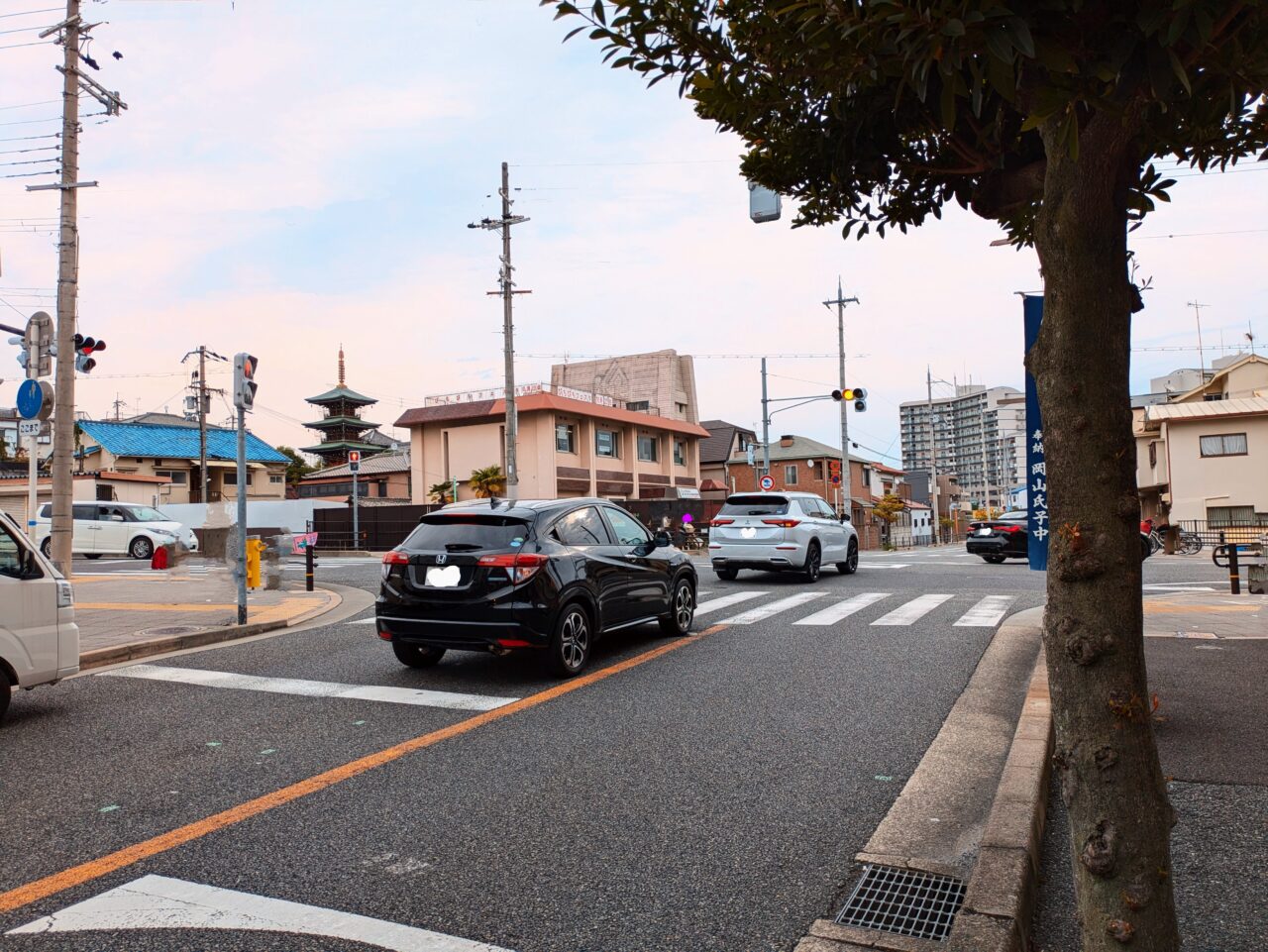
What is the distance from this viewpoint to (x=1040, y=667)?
7.25m

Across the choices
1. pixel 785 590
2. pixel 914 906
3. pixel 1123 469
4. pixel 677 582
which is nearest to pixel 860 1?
pixel 1123 469

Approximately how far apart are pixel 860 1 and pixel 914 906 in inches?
123

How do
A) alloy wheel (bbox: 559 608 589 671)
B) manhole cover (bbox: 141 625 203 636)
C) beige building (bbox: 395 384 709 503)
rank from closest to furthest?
1. alloy wheel (bbox: 559 608 589 671)
2. manhole cover (bbox: 141 625 203 636)
3. beige building (bbox: 395 384 709 503)

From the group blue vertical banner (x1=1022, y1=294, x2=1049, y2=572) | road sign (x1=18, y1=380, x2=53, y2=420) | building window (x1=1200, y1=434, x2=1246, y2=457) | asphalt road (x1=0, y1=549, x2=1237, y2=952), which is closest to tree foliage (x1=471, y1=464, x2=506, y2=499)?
road sign (x1=18, y1=380, x2=53, y2=420)

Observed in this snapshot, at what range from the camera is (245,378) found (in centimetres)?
1075

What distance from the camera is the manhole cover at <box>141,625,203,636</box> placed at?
10.4 meters

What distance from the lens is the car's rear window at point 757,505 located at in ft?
55.8

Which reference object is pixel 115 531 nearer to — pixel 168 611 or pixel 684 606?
pixel 168 611

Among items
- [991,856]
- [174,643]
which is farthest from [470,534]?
[991,856]

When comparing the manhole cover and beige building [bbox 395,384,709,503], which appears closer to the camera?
the manhole cover

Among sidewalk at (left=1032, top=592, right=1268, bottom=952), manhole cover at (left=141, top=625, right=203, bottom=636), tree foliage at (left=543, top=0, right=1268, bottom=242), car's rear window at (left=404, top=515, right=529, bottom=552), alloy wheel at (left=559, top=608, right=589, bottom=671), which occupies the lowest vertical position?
sidewalk at (left=1032, top=592, right=1268, bottom=952)

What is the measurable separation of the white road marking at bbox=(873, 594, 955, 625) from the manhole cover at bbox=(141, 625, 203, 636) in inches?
327

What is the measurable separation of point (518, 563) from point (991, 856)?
4.78 meters

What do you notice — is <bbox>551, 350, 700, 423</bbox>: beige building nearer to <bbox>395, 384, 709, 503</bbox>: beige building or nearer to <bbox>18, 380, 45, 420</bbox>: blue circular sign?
<bbox>395, 384, 709, 503</bbox>: beige building
